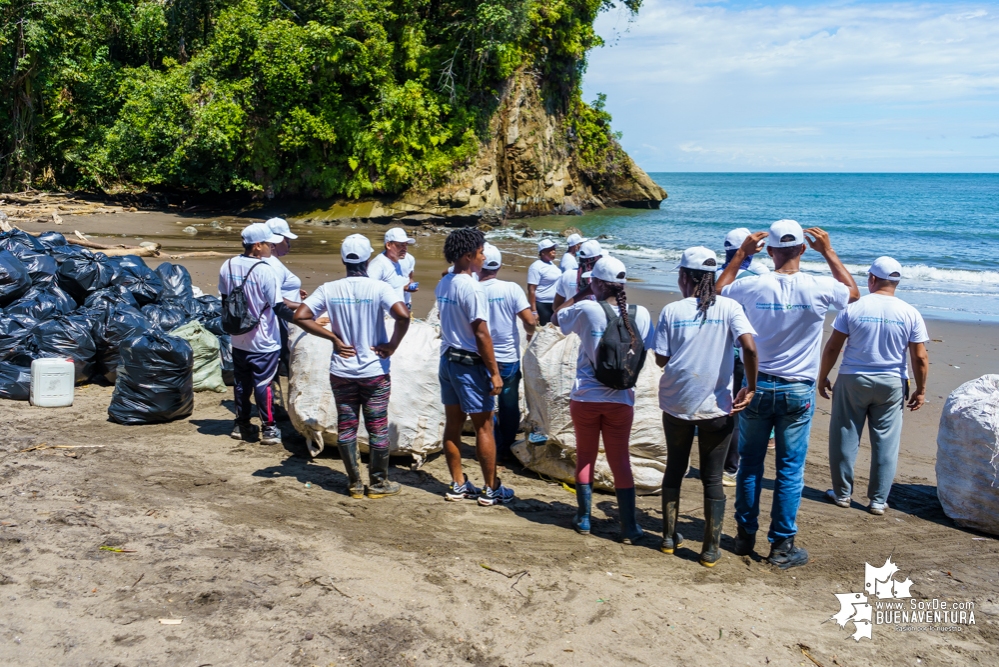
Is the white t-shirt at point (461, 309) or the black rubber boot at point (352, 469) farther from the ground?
the white t-shirt at point (461, 309)

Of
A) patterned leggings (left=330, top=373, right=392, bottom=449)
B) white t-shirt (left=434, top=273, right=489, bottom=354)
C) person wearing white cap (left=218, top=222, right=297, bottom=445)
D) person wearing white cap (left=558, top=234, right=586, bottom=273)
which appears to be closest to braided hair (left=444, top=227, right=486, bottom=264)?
white t-shirt (left=434, top=273, right=489, bottom=354)

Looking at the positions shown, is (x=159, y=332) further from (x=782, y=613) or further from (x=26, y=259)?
(x=782, y=613)

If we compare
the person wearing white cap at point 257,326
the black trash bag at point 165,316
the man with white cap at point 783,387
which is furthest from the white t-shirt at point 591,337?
the black trash bag at point 165,316

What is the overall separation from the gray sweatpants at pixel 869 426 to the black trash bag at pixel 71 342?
6233 mm

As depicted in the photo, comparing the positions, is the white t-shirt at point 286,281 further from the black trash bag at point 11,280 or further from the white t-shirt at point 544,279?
the black trash bag at point 11,280

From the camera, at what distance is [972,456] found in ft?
16.4

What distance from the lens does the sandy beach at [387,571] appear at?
11.0ft

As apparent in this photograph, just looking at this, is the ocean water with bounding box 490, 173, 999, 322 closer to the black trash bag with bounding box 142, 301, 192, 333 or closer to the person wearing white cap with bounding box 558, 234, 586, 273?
the person wearing white cap with bounding box 558, 234, 586, 273

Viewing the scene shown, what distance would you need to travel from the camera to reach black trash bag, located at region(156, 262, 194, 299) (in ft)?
27.6

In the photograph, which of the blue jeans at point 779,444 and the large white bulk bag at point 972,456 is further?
the large white bulk bag at point 972,456

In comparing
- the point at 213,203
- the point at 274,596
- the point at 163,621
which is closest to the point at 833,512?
the point at 274,596

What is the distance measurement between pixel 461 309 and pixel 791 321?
1958mm

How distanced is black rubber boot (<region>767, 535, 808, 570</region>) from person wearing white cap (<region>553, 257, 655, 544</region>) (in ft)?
2.48

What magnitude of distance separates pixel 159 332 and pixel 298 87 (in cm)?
2006
